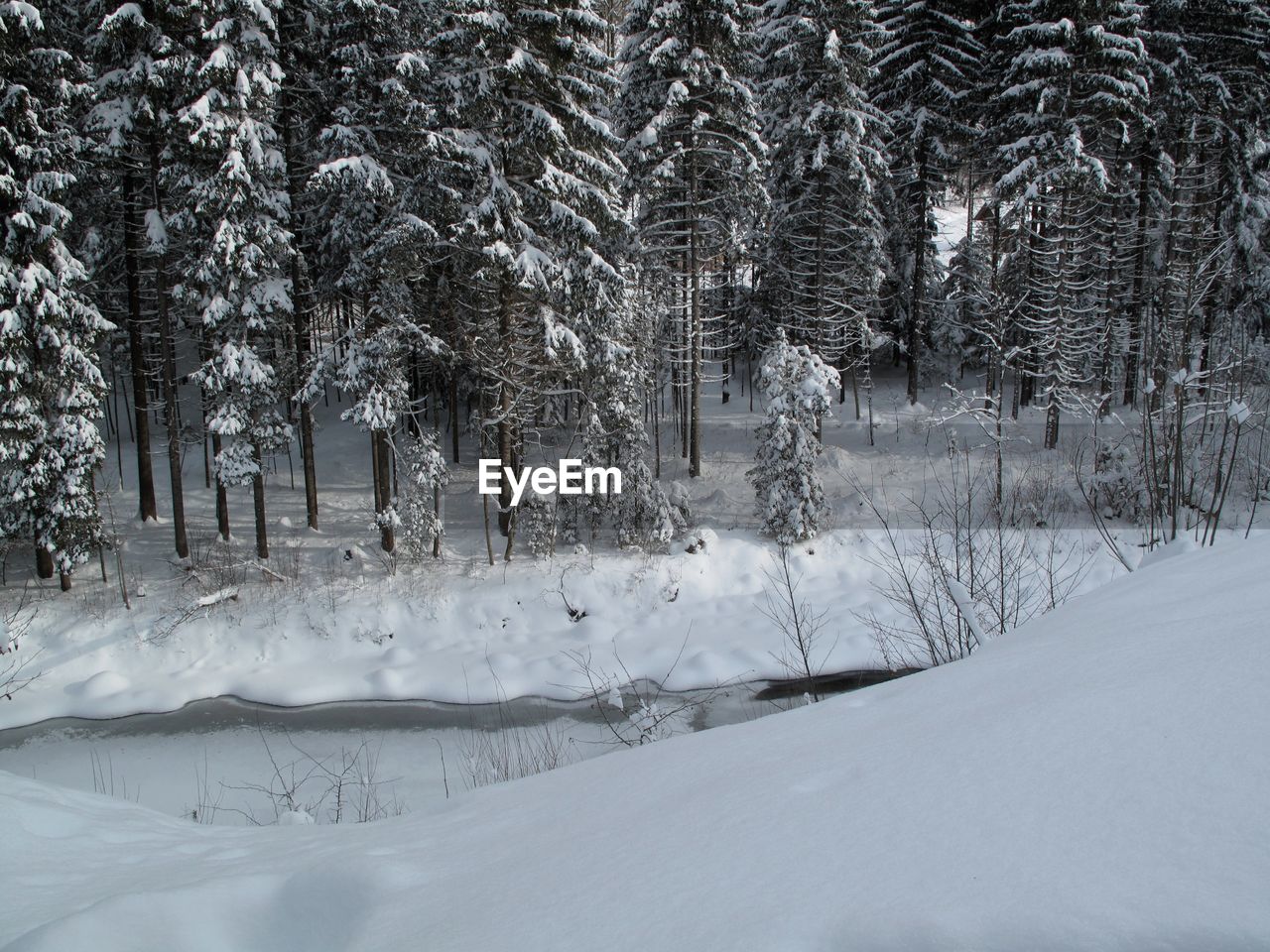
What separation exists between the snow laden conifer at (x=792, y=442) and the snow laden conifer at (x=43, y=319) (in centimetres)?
1587

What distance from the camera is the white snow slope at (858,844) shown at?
1.59 m

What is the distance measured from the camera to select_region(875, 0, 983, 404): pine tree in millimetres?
23906

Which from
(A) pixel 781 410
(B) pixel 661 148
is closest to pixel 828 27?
(B) pixel 661 148

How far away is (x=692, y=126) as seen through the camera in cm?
1927

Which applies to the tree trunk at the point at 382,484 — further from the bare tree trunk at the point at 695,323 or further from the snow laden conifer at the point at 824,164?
the snow laden conifer at the point at 824,164

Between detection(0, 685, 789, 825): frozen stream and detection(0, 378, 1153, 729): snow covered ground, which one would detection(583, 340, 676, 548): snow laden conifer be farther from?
detection(0, 685, 789, 825): frozen stream

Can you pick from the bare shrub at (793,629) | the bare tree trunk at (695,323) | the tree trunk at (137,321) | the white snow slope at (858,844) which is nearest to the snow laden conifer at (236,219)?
the tree trunk at (137,321)

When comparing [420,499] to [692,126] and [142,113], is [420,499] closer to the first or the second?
[142,113]

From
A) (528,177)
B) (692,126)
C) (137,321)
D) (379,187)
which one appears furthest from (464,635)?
(692,126)

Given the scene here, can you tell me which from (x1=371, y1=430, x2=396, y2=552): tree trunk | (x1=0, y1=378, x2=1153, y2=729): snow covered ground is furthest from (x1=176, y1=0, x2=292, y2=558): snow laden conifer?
(x1=0, y1=378, x2=1153, y2=729): snow covered ground

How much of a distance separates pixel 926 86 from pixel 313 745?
26383 mm

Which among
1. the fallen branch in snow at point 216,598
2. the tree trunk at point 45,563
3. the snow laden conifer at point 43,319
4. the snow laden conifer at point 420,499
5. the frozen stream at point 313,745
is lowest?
the frozen stream at point 313,745

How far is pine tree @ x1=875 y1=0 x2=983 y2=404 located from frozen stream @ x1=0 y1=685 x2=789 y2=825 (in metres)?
20.1

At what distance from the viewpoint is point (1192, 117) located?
23812 mm
